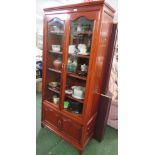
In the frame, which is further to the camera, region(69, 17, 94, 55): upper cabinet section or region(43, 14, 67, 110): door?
region(43, 14, 67, 110): door

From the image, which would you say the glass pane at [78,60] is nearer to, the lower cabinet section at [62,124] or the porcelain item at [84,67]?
the porcelain item at [84,67]

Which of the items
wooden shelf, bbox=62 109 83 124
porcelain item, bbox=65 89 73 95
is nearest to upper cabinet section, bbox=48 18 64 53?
porcelain item, bbox=65 89 73 95

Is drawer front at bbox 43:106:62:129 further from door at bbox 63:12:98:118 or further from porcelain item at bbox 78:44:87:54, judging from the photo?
porcelain item at bbox 78:44:87:54

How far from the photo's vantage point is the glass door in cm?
198

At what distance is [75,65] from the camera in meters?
1.90

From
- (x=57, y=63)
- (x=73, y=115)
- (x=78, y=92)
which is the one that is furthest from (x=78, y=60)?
(x=73, y=115)

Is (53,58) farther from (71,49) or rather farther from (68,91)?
(68,91)

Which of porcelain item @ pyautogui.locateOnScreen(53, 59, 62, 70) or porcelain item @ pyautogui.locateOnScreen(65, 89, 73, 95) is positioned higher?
porcelain item @ pyautogui.locateOnScreen(53, 59, 62, 70)

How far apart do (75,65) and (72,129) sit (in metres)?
0.95

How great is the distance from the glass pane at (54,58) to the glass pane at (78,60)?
0.21 m

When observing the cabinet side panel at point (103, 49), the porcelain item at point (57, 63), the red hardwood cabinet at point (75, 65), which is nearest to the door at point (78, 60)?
the red hardwood cabinet at point (75, 65)

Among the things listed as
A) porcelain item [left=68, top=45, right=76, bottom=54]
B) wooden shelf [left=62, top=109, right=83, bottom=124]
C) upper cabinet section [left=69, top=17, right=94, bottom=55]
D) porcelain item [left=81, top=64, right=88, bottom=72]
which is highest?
upper cabinet section [left=69, top=17, right=94, bottom=55]
